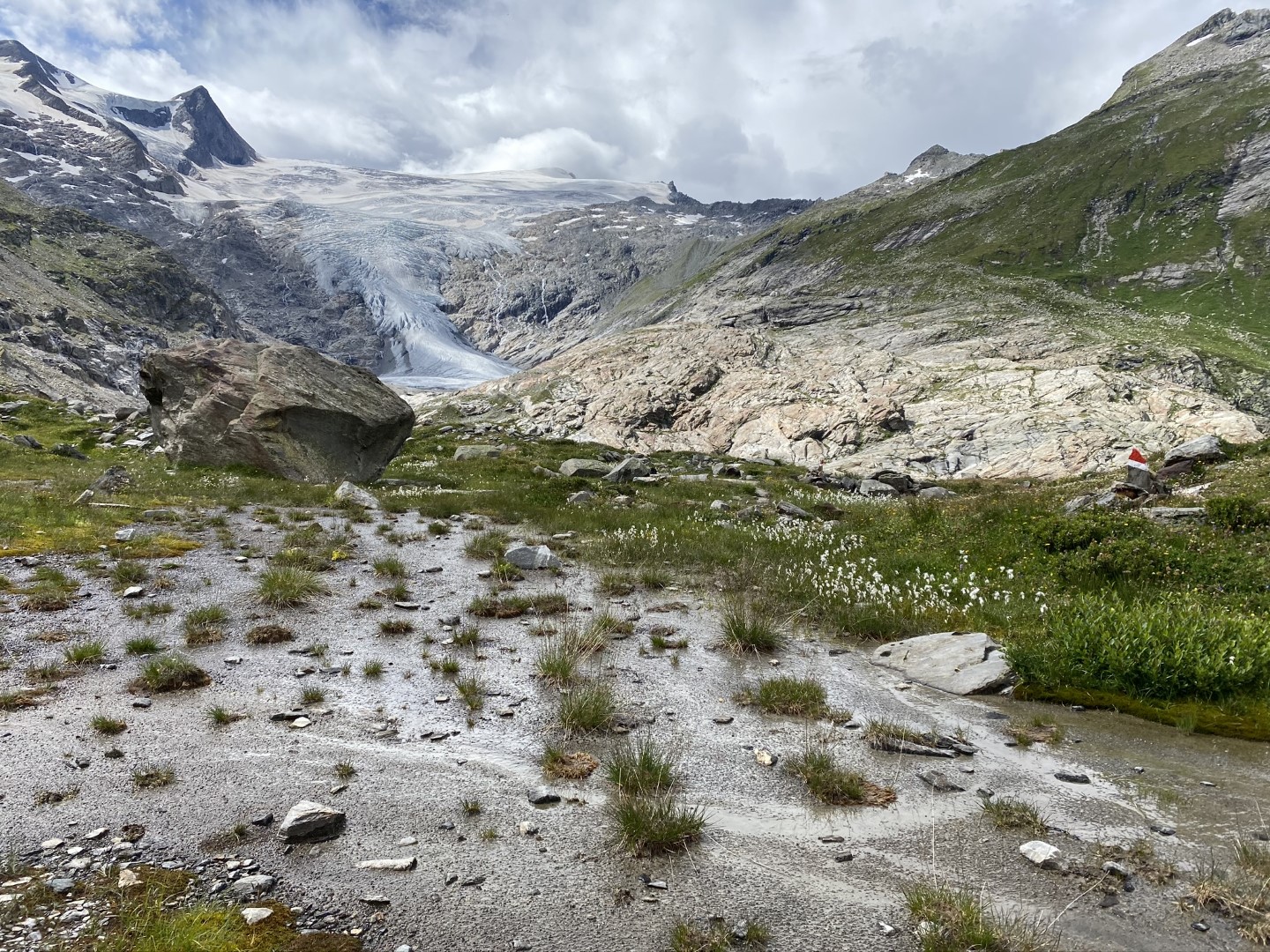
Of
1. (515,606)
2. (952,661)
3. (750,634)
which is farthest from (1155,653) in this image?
(515,606)

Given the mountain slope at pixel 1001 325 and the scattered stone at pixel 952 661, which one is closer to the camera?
the scattered stone at pixel 952 661

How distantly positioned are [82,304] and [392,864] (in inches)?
6768

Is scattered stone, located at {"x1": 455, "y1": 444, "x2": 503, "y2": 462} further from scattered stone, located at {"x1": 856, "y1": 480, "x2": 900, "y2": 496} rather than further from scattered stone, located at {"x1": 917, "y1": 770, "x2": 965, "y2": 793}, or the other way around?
scattered stone, located at {"x1": 917, "y1": 770, "x2": 965, "y2": 793}

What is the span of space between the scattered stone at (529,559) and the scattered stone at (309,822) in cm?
911

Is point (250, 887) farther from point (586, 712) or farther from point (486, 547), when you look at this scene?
point (486, 547)

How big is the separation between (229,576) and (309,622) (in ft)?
11.1

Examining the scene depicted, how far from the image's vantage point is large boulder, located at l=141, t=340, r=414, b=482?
2659 cm

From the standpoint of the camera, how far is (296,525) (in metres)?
17.2

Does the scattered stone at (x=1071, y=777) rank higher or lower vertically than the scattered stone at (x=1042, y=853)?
lower

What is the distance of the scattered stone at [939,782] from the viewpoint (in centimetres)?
552

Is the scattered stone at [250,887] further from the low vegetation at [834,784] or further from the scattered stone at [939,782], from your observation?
the scattered stone at [939,782]

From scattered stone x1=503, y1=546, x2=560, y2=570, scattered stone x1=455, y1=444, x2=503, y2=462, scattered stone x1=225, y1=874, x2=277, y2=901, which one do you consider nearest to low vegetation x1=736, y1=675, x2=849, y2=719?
scattered stone x1=225, y1=874, x2=277, y2=901

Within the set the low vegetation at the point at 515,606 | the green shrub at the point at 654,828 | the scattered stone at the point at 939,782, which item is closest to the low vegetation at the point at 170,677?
the low vegetation at the point at 515,606

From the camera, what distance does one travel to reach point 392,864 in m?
4.42
